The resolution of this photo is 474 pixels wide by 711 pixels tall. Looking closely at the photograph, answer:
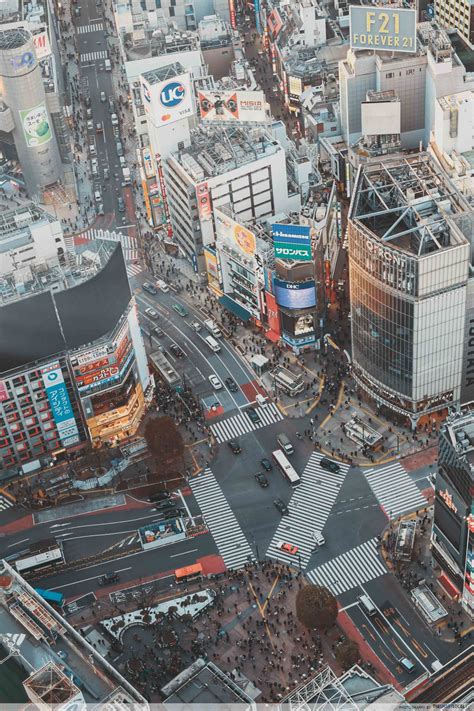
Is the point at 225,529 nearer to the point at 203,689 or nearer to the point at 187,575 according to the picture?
the point at 187,575

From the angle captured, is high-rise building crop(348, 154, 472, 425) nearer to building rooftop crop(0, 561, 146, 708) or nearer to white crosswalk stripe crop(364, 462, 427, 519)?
white crosswalk stripe crop(364, 462, 427, 519)

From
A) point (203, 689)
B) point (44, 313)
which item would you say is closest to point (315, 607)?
point (203, 689)

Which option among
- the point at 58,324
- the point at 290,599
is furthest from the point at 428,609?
the point at 58,324

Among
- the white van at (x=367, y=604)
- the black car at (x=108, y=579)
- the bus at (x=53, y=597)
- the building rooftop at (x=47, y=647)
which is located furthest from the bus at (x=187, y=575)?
the building rooftop at (x=47, y=647)

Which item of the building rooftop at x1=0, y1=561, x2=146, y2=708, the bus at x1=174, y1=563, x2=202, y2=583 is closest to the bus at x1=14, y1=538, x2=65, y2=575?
the bus at x1=174, y1=563, x2=202, y2=583

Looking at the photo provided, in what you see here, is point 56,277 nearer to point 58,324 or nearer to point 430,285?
point 58,324

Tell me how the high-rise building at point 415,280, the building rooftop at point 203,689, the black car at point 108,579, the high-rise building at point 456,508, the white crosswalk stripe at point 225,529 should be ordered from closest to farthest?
1. the building rooftop at point 203,689
2. the high-rise building at point 456,508
3. the high-rise building at point 415,280
4. the black car at point 108,579
5. the white crosswalk stripe at point 225,529

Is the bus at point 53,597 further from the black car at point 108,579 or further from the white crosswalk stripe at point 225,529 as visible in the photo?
the white crosswalk stripe at point 225,529
